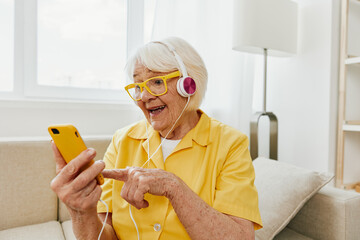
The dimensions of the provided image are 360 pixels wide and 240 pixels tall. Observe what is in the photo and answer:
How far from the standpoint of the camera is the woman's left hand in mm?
721

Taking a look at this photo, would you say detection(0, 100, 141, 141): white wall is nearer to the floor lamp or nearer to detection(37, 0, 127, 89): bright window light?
detection(37, 0, 127, 89): bright window light

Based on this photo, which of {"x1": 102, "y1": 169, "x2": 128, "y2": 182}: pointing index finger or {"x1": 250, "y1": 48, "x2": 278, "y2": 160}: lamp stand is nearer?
{"x1": 102, "y1": 169, "x2": 128, "y2": 182}: pointing index finger

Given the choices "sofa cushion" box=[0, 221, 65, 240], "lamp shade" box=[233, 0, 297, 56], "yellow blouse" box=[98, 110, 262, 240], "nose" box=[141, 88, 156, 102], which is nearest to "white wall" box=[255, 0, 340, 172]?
"lamp shade" box=[233, 0, 297, 56]

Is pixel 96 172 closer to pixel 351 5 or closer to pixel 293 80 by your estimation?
pixel 293 80

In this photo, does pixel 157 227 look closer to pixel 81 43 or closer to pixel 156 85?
pixel 156 85

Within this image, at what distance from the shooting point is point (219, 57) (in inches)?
79.4

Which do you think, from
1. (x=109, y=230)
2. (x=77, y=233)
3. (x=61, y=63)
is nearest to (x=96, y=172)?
(x=77, y=233)

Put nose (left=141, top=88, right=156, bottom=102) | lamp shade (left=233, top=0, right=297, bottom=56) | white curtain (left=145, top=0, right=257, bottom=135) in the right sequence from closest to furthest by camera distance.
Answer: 1. nose (left=141, top=88, right=156, bottom=102)
2. lamp shade (left=233, top=0, right=297, bottom=56)
3. white curtain (left=145, top=0, right=257, bottom=135)

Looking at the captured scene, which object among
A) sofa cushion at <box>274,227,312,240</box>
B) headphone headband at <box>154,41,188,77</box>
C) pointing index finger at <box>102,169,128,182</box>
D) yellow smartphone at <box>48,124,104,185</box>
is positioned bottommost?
sofa cushion at <box>274,227,312,240</box>

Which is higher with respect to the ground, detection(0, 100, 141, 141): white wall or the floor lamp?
the floor lamp

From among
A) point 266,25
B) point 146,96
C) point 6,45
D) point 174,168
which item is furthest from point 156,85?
point 6,45

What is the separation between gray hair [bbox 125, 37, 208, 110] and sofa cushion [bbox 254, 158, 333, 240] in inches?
22.2

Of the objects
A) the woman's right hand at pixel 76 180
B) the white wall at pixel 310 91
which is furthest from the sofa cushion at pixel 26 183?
the white wall at pixel 310 91

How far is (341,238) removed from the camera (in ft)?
3.66
